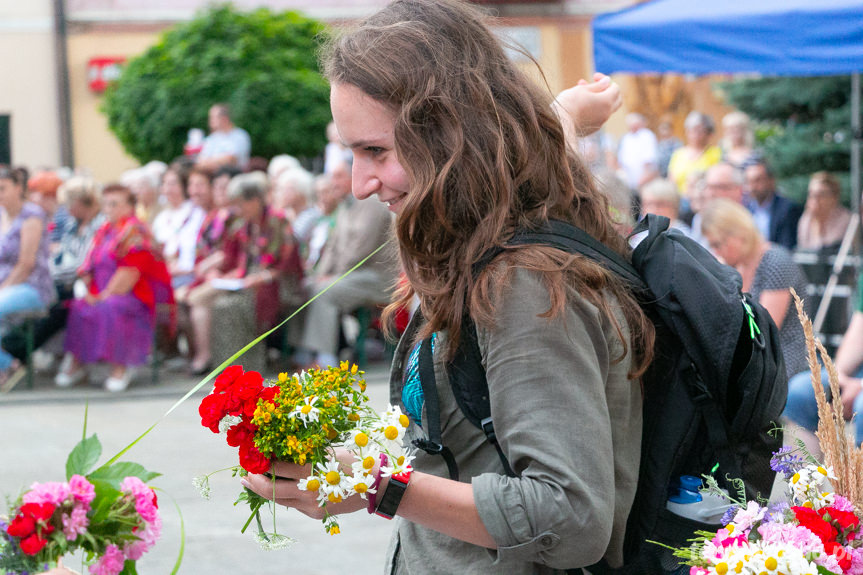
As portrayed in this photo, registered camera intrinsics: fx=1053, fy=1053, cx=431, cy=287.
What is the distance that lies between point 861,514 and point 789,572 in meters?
0.24

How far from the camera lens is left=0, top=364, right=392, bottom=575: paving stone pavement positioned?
14.8 feet

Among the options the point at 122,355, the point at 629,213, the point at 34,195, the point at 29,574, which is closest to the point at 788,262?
the point at 629,213

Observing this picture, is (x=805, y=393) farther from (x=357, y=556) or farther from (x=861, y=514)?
(x=861, y=514)

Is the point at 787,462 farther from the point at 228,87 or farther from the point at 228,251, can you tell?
the point at 228,87

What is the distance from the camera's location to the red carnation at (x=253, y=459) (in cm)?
150

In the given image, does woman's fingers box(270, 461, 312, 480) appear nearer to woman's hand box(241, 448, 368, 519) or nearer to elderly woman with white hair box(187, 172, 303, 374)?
woman's hand box(241, 448, 368, 519)

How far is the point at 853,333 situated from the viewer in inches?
179

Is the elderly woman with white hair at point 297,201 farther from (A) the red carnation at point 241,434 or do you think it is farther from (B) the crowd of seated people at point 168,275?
(A) the red carnation at point 241,434

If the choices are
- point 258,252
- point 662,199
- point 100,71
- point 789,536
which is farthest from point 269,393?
point 100,71

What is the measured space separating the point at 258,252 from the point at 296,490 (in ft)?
22.4

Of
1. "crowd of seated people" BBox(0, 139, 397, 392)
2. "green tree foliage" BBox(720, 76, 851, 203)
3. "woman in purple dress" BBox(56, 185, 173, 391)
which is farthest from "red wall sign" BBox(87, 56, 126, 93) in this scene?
"woman in purple dress" BBox(56, 185, 173, 391)

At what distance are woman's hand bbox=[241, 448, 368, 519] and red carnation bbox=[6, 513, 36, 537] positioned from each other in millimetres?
311

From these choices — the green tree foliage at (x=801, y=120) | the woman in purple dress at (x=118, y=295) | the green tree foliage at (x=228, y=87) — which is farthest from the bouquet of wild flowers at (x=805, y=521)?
the green tree foliage at (x=228, y=87)

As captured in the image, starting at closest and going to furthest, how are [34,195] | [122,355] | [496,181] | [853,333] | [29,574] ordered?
[29,574]
[496,181]
[853,333]
[122,355]
[34,195]
